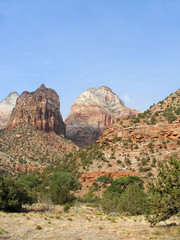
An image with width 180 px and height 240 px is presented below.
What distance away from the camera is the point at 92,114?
17675 cm

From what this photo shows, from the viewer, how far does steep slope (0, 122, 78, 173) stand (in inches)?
3349

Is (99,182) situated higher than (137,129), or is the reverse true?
(137,129)

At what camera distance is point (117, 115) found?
181 metres

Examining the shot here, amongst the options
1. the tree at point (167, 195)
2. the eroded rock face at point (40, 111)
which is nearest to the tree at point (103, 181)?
the tree at point (167, 195)

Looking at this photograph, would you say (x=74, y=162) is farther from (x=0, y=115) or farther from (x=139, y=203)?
(x=0, y=115)

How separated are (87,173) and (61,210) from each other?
2219cm

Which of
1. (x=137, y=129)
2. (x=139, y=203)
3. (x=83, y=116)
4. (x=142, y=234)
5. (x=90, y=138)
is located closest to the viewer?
(x=142, y=234)

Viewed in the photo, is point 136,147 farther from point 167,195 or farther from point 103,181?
point 167,195

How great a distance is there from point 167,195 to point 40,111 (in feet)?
372

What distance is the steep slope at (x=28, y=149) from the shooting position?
279 ft

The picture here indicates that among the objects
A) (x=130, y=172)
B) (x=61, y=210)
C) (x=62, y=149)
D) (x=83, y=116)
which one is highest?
(x=83, y=116)

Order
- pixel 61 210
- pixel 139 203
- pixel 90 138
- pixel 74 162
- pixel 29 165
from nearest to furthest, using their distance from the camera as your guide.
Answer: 1. pixel 139 203
2. pixel 61 210
3. pixel 74 162
4. pixel 29 165
5. pixel 90 138

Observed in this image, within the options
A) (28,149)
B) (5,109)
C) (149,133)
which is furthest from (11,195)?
(5,109)

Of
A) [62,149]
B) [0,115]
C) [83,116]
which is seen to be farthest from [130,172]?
[0,115]
